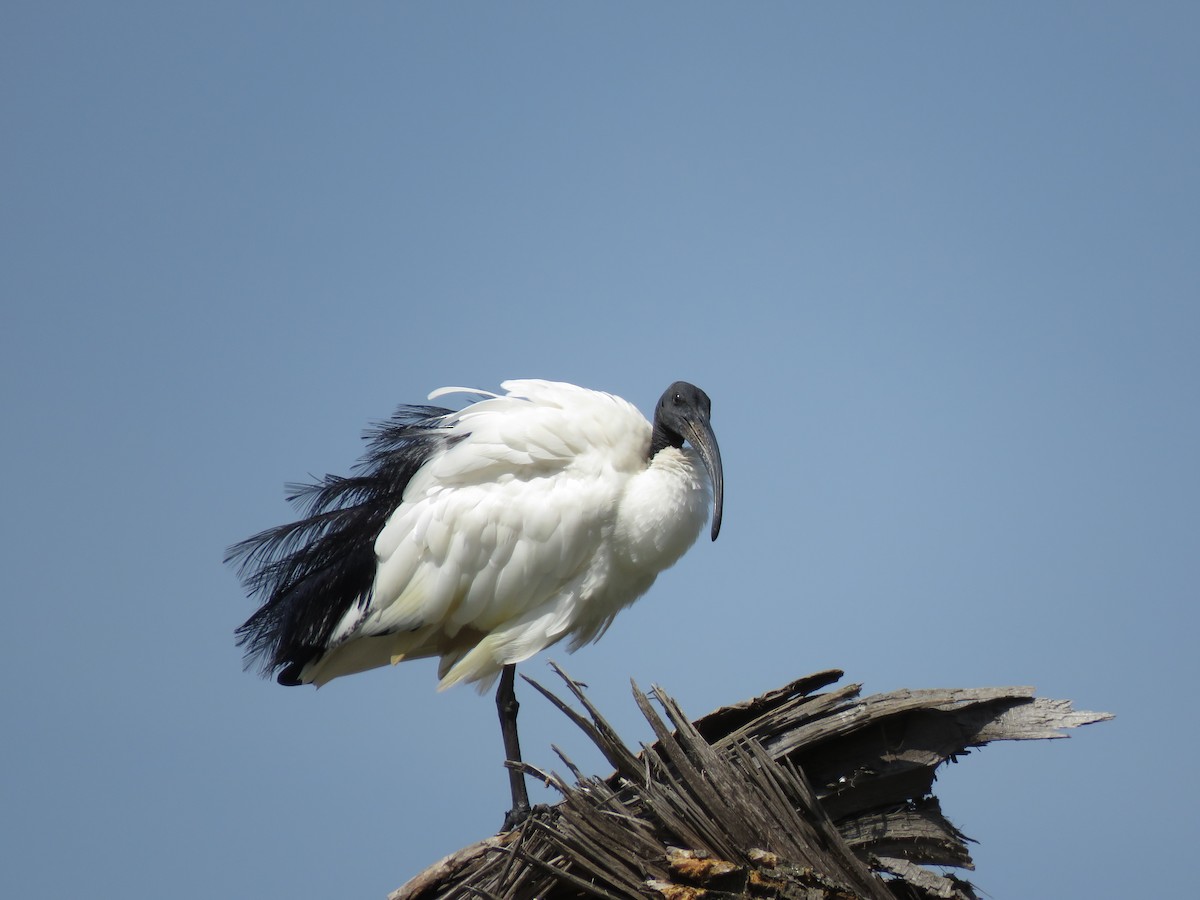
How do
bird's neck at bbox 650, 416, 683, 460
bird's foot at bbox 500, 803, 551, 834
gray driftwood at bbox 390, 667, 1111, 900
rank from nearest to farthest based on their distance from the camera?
gray driftwood at bbox 390, 667, 1111, 900 → bird's foot at bbox 500, 803, 551, 834 → bird's neck at bbox 650, 416, 683, 460

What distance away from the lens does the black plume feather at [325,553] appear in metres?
8.14

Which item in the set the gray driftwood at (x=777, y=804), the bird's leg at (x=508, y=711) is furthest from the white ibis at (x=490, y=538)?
the gray driftwood at (x=777, y=804)

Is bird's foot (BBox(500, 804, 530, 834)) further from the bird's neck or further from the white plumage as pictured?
the bird's neck

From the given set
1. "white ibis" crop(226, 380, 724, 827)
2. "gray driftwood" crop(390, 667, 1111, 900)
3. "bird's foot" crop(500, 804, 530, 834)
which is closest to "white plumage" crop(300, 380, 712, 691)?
"white ibis" crop(226, 380, 724, 827)

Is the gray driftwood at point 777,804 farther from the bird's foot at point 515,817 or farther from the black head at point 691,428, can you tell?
the black head at point 691,428

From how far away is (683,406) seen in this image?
27.9 ft

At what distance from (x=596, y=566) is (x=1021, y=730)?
115 inches

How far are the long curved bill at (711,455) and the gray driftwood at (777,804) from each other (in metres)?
2.01

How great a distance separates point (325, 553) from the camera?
8.25 meters

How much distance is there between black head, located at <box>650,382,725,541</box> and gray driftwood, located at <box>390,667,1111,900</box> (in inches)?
83.6

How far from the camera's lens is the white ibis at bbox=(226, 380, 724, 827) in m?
7.96

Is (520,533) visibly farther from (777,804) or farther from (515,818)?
(777,804)

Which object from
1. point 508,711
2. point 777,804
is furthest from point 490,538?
point 777,804

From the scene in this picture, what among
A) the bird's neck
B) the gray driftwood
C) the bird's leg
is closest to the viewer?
the gray driftwood
